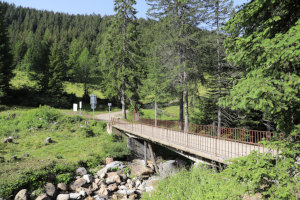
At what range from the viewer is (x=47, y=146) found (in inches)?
615

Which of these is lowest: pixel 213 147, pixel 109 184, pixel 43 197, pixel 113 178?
pixel 109 184

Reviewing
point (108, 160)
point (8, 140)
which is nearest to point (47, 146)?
point (8, 140)

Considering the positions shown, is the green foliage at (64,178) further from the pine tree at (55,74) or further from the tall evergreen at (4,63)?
the pine tree at (55,74)

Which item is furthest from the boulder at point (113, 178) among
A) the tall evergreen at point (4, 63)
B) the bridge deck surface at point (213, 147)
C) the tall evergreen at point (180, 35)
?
the tall evergreen at point (4, 63)

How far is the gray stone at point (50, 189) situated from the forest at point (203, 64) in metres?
9.55

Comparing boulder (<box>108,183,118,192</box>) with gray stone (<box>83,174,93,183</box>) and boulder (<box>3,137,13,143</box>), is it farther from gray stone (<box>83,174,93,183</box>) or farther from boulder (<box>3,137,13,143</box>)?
boulder (<box>3,137,13,143</box>)

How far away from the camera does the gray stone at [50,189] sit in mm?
10101

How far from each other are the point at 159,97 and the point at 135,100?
753 cm

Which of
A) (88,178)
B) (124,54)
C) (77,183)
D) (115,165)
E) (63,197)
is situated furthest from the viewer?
(124,54)

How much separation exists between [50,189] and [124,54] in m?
15.9

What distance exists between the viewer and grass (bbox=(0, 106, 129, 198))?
10.8m

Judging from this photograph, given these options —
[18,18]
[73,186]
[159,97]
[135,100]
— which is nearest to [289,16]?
[159,97]

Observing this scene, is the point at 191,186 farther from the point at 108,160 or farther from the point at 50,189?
the point at 108,160

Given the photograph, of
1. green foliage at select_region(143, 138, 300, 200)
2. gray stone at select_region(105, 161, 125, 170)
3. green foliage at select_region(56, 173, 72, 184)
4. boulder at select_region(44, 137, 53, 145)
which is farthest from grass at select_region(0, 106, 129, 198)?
green foliage at select_region(143, 138, 300, 200)
